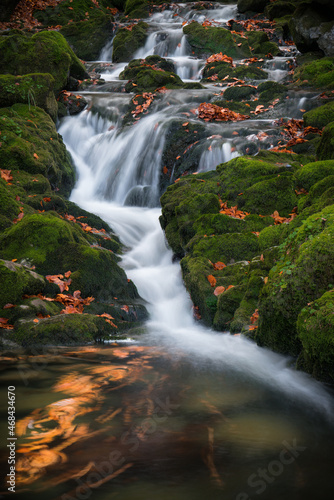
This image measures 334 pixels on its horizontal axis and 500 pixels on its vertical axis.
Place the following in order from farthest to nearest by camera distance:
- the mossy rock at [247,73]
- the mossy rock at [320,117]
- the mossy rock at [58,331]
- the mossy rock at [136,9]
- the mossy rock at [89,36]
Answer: the mossy rock at [136,9], the mossy rock at [89,36], the mossy rock at [247,73], the mossy rock at [320,117], the mossy rock at [58,331]

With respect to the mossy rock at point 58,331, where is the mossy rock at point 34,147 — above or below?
above

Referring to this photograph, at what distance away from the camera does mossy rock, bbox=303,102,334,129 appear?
970 centimetres

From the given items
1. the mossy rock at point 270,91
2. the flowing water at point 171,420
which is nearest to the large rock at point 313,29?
the mossy rock at point 270,91

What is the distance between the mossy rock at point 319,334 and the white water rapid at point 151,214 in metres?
0.19

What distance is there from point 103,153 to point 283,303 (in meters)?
9.33

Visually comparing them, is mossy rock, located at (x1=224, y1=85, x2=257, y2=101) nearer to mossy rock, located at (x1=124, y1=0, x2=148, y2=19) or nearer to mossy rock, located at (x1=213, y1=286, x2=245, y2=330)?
mossy rock, located at (x1=213, y1=286, x2=245, y2=330)

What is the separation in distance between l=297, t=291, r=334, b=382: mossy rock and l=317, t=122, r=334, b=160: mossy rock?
4.50 m

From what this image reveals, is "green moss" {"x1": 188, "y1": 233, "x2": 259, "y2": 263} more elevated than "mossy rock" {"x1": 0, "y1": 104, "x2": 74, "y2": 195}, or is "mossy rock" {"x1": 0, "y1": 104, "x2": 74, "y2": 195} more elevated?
"mossy rock" {"x1": 0, "y1": 104, "x2": 74, "y2": 195}

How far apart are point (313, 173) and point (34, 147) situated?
5.68 meters

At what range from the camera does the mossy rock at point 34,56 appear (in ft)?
40.3

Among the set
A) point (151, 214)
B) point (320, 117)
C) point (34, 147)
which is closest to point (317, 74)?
point (320, 117)

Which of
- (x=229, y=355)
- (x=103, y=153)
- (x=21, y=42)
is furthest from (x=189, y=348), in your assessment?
(x=21, y=42)

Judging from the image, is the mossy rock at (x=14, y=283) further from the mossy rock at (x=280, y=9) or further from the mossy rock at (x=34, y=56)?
the mossy rock at (x=280, y=9)

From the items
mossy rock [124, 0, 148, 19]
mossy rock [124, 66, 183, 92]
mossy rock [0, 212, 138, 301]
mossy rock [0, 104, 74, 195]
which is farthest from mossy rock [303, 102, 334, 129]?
mossy rock [124, 0, 148, 19]
